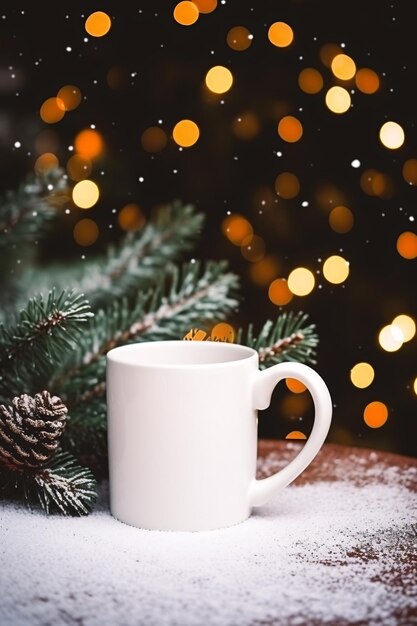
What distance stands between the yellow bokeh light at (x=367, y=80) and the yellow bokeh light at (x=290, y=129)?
0.31 feet

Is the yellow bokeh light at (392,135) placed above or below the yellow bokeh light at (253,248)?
above

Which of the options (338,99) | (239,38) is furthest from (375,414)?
(239,38)

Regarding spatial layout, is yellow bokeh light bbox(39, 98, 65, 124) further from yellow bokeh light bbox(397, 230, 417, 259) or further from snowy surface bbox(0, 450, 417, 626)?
snowy surface bbox(0, 450, 417, 626)

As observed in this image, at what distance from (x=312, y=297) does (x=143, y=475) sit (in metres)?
0.54

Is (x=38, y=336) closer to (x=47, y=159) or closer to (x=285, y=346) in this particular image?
(x=285, y=346)

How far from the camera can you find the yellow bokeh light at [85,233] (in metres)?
1.19

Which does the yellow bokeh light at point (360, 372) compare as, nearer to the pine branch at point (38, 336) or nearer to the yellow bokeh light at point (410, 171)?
the yellow bokeh light at point (410, 171)

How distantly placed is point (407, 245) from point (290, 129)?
213mm

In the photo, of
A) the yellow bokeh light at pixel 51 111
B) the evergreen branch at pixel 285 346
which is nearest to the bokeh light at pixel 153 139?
the yellow bokeh light at pixel 51 111

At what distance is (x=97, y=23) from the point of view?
39.9 inches

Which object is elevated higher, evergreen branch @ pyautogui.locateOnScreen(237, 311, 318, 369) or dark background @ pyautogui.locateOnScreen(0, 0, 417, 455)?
dark background @ pyautogui.locateOnScreen(0, 0, 417, 455)

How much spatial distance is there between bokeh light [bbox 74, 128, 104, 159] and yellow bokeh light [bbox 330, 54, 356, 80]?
0.32 metres

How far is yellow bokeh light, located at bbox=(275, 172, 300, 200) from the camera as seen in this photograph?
1.11m

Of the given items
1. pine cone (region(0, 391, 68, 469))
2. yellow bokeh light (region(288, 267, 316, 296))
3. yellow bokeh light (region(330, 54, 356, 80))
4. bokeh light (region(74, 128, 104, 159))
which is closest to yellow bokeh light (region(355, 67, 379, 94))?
yellow bokeh light (region(330, 54, 356, 80))
